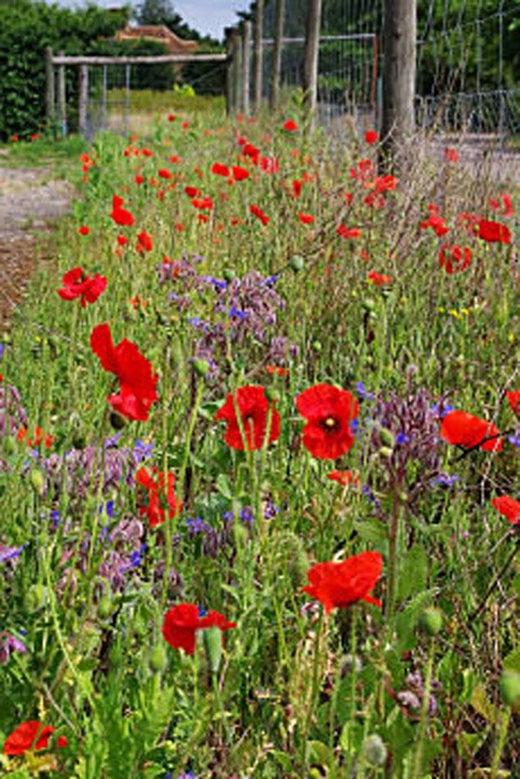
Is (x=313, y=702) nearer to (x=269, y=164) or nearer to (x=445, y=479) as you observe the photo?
(x=445, y=479)

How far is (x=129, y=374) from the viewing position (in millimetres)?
1447

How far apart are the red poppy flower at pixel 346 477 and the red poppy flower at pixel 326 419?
159 mm

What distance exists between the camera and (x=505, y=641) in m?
1.95

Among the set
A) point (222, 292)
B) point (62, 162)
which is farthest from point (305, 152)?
point (62, 162)

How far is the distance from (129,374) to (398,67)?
147 inches

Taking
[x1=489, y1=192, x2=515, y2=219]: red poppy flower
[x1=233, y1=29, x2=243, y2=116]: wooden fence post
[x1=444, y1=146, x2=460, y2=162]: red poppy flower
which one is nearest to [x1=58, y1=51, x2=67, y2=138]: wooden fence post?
[x1=233, y1=29, x2=243, y2=116]: wooden fence post

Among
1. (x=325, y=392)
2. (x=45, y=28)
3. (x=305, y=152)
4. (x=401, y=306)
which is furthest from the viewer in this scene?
(x=45, y=28)

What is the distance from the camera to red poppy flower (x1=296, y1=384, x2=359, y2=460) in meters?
1.54

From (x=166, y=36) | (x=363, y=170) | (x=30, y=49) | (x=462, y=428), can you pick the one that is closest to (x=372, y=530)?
(x=462, y=428)

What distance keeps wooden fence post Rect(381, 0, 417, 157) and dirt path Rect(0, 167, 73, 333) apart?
1721 millimetres

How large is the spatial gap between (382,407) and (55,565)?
768 mm

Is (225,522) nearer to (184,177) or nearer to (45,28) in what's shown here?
(184,177)

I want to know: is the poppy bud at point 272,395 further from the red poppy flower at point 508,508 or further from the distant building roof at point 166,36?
the distant building roof at point 166,36

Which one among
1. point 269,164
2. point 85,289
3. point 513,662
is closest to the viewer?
point 513,662
